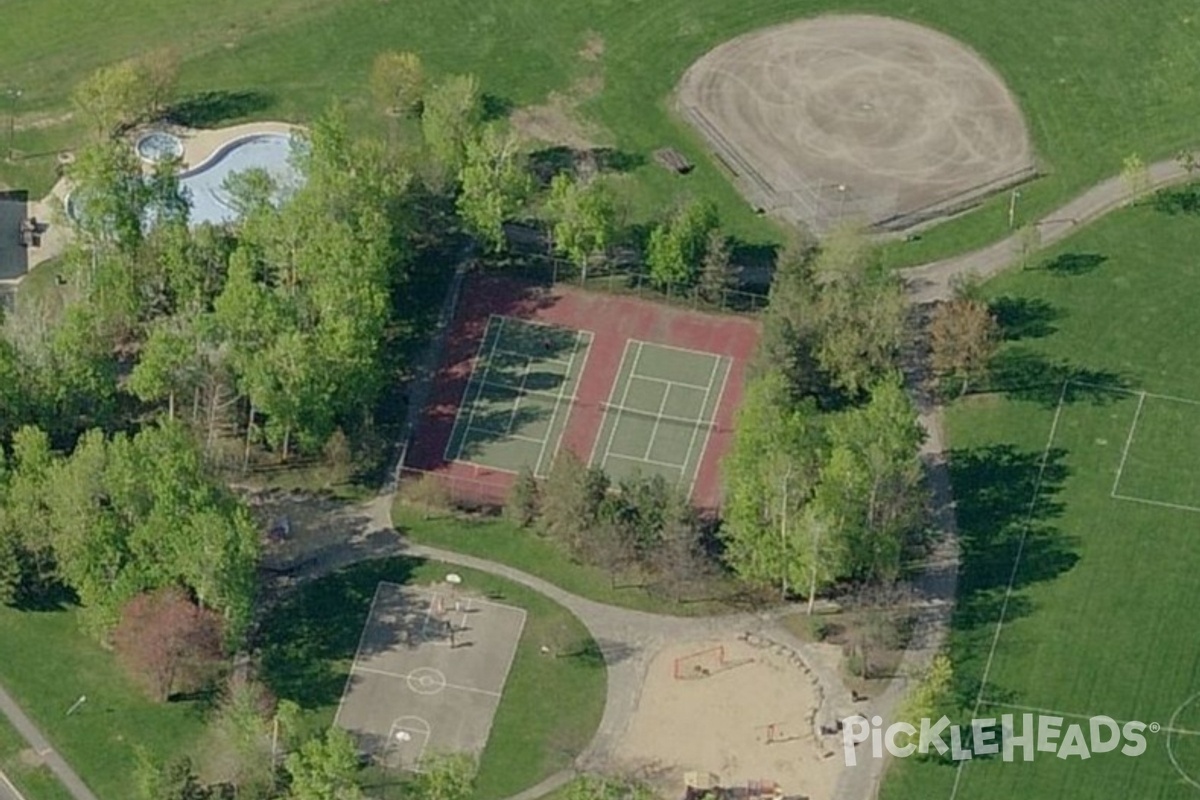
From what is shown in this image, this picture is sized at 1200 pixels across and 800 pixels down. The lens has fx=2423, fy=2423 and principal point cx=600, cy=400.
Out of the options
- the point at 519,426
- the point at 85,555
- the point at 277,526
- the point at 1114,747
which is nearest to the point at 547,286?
the point at 519,426

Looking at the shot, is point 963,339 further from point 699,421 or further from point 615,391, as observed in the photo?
point 615,391

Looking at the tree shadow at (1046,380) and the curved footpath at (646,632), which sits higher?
the tree shadow at (1046,380)

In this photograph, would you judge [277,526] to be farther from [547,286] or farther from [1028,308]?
[1028,308]

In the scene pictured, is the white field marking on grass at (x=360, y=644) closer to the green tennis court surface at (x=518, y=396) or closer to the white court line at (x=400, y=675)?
the white court line at (x=400, y=675)

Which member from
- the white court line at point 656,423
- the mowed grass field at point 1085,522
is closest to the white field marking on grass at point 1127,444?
the mowed grass field at point 1085,522

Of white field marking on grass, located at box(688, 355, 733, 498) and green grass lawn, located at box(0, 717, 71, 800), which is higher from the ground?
white field marking on grass, located at box(688, 355, 733, 498)

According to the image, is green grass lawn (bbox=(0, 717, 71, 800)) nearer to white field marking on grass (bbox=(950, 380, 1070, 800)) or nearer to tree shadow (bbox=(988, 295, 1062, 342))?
white field marking on grass (bbox=(950, 380, 1070, 800))

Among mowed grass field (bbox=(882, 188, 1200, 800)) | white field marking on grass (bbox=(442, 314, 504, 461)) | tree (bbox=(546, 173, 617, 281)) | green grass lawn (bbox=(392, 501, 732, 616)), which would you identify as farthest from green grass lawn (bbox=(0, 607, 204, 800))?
mowed grass field (bbox=(882, 188, 1200, 800))
